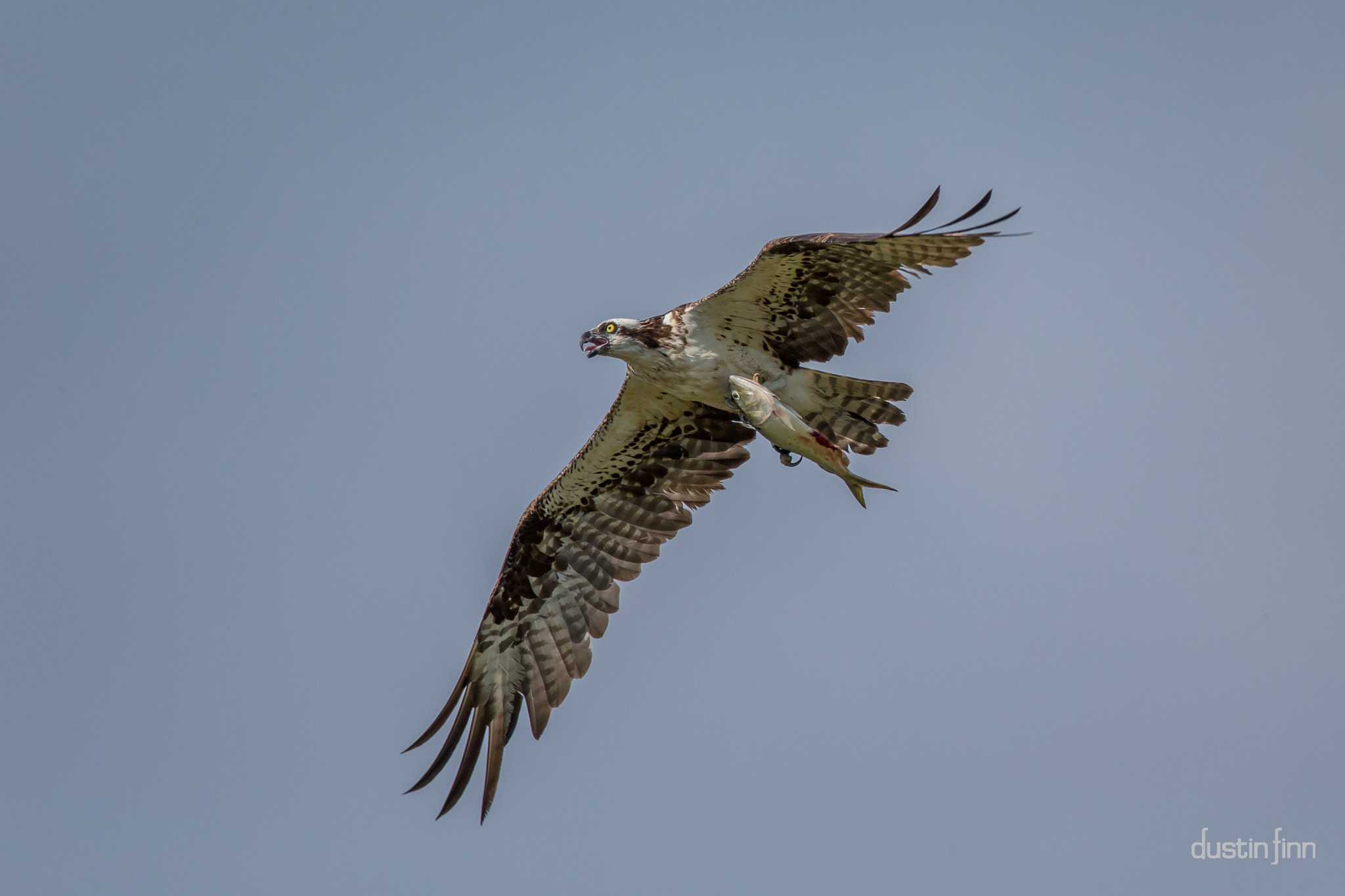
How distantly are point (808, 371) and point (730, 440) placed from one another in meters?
1.69

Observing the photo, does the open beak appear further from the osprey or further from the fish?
the fish

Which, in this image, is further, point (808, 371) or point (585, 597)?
point (585, 597)

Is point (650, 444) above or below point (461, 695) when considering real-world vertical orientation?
above

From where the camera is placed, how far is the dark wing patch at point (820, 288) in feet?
40.0

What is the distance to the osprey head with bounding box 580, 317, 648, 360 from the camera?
1309 cm

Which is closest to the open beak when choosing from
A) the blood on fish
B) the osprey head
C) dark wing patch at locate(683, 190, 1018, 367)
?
the osprey head

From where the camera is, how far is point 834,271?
12.8 metres

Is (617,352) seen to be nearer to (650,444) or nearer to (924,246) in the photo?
(650,444)

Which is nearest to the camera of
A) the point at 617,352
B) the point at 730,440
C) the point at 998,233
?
the point at 998,233

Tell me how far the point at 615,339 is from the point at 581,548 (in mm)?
3062

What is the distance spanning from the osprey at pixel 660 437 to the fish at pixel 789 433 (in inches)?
37.6

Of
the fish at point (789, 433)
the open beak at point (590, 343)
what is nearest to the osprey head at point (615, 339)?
the open beak at point (590, 343)

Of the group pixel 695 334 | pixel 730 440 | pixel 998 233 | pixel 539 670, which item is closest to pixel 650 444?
pixel 730 440

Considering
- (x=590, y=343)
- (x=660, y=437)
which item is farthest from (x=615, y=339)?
(x=660, y=437)
